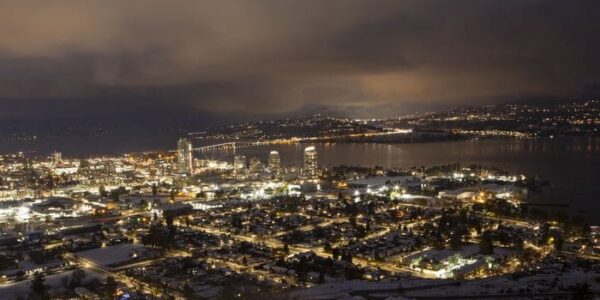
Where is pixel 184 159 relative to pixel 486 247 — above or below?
above

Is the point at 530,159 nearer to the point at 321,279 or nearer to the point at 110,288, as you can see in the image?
the point at 321,279

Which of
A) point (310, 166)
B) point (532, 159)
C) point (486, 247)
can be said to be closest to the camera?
point (486, 247)

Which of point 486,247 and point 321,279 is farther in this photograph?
point 486,247

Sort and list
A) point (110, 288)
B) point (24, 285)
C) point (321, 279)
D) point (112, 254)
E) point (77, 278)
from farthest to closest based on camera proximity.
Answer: point (112, 254) → point (24, 285) → point (77, 278) → point (321, 279) → point (110, 288)

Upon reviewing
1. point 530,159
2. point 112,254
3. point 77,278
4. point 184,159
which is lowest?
point 530,159

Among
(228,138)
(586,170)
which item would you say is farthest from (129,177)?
(228,138)

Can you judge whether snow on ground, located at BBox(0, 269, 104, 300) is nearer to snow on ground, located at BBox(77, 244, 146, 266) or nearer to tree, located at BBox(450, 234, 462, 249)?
snow on ground, located at BBox(77, 244, 146, 266)

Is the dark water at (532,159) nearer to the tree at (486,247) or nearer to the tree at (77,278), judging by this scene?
the tree at (486,247)

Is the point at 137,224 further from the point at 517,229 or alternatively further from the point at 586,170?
the point at 586,170

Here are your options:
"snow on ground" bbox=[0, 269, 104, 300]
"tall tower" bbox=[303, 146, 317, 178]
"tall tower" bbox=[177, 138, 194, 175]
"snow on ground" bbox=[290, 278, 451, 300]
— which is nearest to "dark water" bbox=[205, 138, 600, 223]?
"tall tower" bbox=[303, 146, 317, 178]

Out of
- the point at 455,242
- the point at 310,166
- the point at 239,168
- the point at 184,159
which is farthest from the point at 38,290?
the point at 184,159
